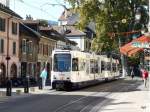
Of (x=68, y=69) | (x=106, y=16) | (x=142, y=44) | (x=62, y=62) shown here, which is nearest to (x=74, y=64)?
(x=68, y=69)

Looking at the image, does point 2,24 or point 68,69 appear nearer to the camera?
point 68,69

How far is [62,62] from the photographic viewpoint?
43594 mm

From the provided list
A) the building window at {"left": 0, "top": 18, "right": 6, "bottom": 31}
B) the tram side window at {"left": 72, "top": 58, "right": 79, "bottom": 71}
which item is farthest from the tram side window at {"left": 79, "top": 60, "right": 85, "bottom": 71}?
the building window at {"left": 0, "top": 18, "right": 6, "bottom": 31}

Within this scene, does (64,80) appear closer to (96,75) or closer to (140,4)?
(96,75)

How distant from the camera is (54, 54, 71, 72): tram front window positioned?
1714 inches

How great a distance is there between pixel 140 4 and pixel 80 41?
99.3 ft

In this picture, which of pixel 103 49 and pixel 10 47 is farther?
pixel 103 49

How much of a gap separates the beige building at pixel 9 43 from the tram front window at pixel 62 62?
1503 cm

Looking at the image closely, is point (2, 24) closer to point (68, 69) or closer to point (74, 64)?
point (74, 64)

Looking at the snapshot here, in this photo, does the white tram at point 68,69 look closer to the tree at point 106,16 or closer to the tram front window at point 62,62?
the tram front window at point 62,62

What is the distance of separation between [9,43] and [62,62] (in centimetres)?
1989

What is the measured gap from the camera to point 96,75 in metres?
55.8

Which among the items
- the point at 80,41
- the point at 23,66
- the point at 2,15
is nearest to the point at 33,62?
the point at 23,66

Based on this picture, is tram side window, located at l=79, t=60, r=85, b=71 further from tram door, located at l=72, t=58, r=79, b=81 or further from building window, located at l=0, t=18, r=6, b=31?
building window, located at l=0, t=18, r=6, b=31
